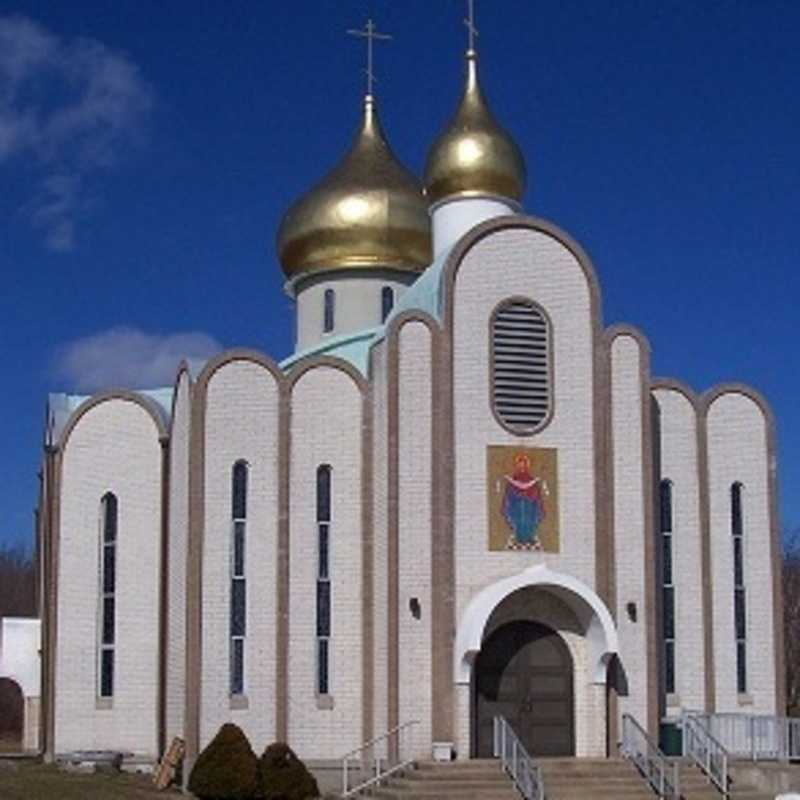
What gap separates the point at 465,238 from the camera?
87.3ft

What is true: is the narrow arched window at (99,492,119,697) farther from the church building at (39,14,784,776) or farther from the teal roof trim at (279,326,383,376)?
the teal roof trim at (279,326,383,376)

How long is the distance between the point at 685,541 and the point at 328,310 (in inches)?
365

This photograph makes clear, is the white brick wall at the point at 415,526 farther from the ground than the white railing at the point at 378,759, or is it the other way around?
the white brick wall at the point at 415,526

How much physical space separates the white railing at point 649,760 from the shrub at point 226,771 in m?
6.06

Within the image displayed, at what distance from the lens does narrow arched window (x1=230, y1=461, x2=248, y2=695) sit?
26016 millimetres

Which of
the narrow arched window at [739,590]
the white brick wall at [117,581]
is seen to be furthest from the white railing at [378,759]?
the narrow arched window at [739,590]

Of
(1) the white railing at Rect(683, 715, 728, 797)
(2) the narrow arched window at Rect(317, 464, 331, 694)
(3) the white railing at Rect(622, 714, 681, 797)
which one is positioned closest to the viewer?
(3) the white railing at Rect(622, 714, 681, 797)

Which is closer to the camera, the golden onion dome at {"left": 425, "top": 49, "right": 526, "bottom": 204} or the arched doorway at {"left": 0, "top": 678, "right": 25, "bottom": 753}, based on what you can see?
the golden onion dome at {"left": 425, "top": 49, "right": 526, "bottom": 204}

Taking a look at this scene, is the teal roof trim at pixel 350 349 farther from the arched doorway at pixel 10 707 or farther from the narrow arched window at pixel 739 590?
the arched doorway at pixel 10 707

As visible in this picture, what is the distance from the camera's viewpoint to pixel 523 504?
26.1m

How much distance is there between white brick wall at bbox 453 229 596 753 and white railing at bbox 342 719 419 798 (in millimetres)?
2165

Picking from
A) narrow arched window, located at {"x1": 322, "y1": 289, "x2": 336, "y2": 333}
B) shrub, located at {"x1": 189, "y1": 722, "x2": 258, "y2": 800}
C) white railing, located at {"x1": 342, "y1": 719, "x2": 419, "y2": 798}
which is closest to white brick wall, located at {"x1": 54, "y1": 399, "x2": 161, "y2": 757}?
shrub, located at {"x1": 189, "y1": 722, "x2": 258, "y2": 800}

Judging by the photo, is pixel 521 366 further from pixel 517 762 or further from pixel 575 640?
pixel 517 762

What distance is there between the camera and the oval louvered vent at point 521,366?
86.8 feet
